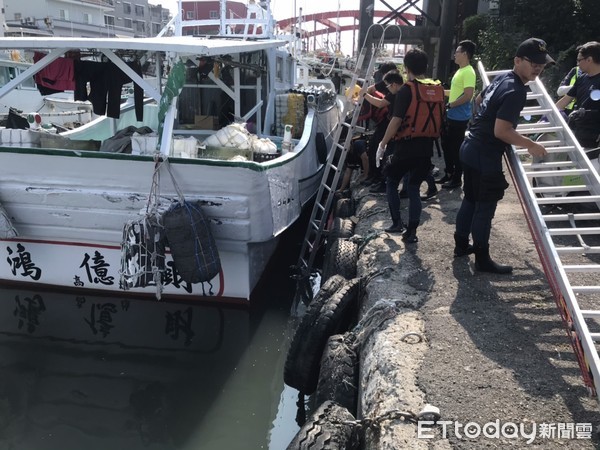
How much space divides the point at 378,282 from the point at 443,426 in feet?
5.35

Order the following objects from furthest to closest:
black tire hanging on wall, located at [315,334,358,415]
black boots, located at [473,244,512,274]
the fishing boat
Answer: the fishing boat → black boots, located at [473,244,512,274] → black tire hanging on wall, located at [315,334,358,415]

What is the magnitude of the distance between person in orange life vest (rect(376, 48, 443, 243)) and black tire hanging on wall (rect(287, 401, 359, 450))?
225cm

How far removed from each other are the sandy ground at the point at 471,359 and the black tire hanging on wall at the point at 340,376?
16 cm

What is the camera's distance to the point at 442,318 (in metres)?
3.30

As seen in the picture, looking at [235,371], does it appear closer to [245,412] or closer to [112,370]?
[245,412]

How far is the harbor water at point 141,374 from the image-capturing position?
3.73 meters

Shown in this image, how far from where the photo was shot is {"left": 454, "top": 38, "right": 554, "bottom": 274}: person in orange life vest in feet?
10.9

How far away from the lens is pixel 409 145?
4.39 metres

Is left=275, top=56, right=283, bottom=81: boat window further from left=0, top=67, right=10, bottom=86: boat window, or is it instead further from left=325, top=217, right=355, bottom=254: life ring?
left=0, top=67, right=10, bottom=86: boat window

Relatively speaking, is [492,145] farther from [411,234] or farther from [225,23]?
[225,23]

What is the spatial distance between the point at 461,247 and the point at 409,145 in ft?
3.19

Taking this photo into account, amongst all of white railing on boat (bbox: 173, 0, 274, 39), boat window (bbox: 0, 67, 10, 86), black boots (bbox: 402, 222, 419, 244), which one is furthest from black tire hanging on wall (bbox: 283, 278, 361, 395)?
boat window (bbox: 0, 67, 10, 86)

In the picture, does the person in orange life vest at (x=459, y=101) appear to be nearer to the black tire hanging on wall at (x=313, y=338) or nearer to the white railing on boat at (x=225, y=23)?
the black tire hanging on wall at (x=313, y=338)

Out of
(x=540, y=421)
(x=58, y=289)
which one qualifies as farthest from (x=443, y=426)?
(x=58, y=289)
